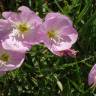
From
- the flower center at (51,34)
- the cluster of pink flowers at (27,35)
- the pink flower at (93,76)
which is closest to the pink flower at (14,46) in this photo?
the cluster of pink flowers at (27,35)

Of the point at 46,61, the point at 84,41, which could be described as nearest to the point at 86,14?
the point at 84,41

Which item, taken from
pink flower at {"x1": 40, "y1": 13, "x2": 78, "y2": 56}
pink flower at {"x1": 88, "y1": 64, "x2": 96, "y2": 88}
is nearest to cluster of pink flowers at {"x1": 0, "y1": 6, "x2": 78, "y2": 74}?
pink flower at {"x1": 40, "y1": 13, "x2": 78, "y2": 56}

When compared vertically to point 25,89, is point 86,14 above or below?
above

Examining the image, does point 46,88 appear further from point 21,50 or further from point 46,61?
point 21,50

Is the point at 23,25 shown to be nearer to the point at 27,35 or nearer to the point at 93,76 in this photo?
the point at 27,35

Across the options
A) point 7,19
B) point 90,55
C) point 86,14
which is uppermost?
point 7,19

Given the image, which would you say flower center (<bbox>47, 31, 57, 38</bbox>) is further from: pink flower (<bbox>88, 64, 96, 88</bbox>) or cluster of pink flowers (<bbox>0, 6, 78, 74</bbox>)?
pink flower (<bbox>88, 64, 96, 88</bbox>)

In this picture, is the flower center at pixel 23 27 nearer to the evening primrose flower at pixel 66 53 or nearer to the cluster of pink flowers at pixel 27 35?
the cluster of pink flowers at pixel 27 35
